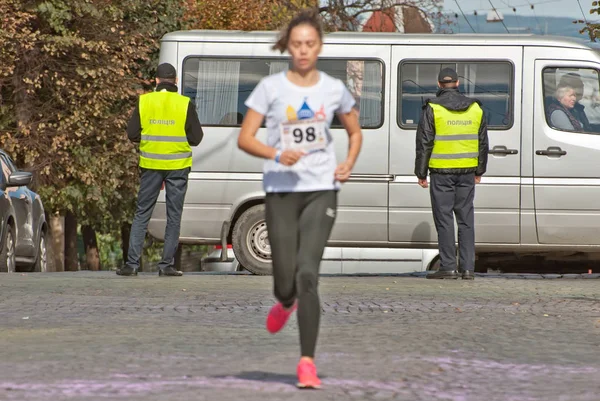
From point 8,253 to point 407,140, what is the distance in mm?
4443

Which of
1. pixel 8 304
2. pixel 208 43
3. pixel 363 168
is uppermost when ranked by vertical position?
pixel 208 43

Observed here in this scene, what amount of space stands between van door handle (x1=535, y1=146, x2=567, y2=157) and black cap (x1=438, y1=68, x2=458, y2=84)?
1.45 m

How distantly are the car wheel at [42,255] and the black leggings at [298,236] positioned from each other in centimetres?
1126

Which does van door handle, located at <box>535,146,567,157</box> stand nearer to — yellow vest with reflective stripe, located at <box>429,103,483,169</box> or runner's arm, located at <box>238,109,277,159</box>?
yellow vest with reflective stripe, located at <box>429,103,483,169</box>

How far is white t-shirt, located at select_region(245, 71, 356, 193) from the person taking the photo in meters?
6.20

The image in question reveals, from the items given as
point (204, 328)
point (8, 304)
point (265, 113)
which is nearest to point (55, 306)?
point (8, 304)

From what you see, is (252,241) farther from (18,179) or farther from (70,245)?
(70,245)

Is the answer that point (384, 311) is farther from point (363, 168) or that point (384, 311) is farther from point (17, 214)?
point (17, 214)

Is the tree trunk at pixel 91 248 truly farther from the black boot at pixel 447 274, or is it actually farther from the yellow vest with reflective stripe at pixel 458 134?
the yellow vest with reflective stripe at pixel 458 134

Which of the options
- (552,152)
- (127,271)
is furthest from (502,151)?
(127,271)

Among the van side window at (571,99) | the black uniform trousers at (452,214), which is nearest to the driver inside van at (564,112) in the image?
the van side window at (571,99)

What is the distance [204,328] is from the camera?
28.2 ft

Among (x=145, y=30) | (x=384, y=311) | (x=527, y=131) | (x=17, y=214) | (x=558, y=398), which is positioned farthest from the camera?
(x=145, y=30)

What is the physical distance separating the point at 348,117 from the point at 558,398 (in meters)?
1.56
